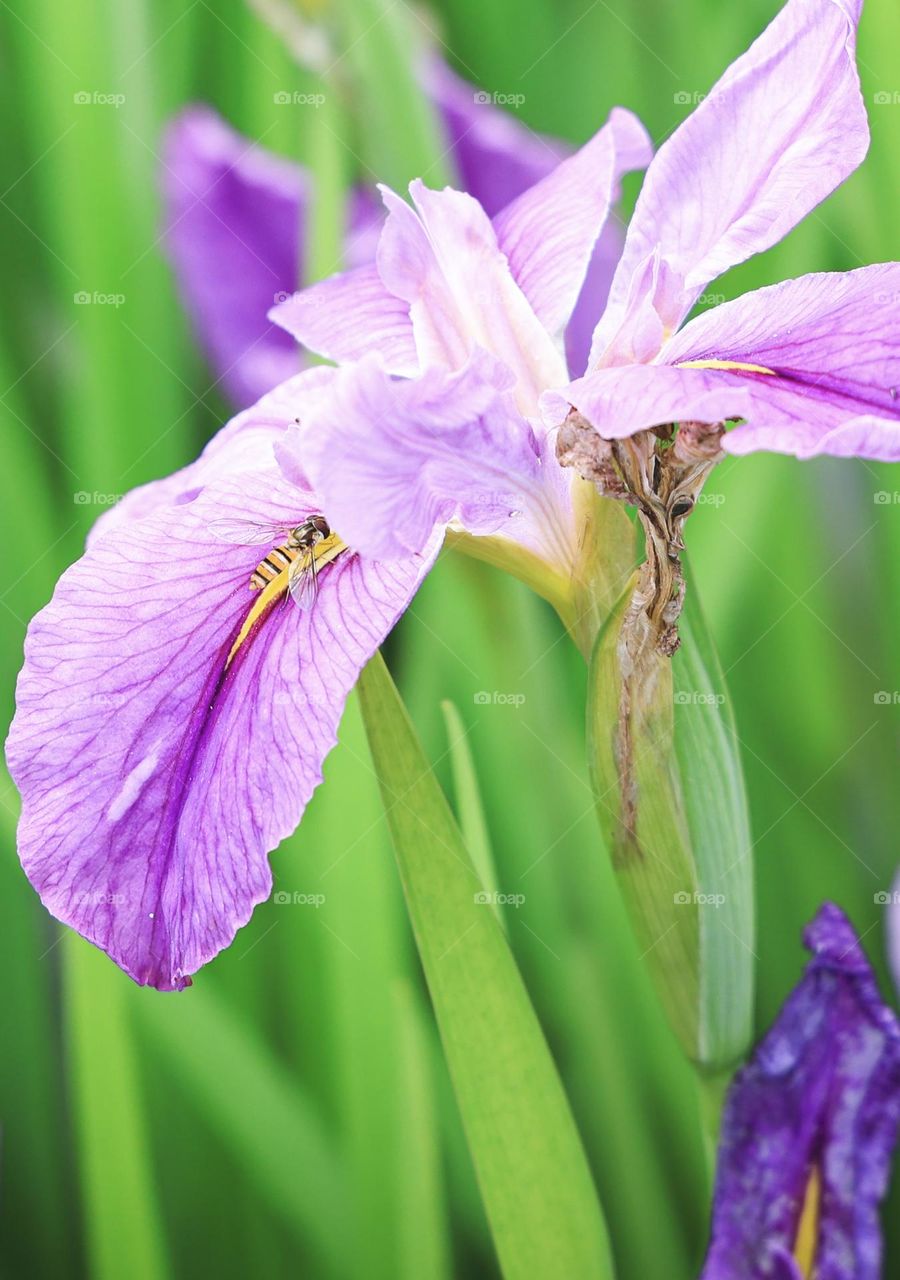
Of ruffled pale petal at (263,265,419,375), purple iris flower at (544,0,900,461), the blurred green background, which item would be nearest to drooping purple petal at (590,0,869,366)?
purple iris flower at (544,0,900,461)

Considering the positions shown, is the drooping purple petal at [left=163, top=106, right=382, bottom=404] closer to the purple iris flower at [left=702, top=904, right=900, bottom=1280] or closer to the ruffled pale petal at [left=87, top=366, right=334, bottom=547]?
the ruffled pale petal at [left=87, top=366, right=334, bottom=547]

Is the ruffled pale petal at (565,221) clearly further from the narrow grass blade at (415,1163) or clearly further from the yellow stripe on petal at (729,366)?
the narrow grass blade at (415,1163)

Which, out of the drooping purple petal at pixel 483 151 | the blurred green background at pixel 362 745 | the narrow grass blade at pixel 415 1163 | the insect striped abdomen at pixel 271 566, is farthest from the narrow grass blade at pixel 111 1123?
the drooping purple petal at pixel 483 151

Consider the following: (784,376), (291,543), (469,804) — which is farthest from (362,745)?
(784,376)

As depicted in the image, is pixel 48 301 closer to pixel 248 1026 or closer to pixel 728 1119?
pixel 248 1026

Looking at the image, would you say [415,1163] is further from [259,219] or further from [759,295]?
[259,219]

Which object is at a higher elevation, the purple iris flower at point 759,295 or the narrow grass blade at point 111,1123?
the purple iris flower at point 759,295

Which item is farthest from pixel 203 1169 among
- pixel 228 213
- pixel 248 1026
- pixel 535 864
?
pixel 228 213
